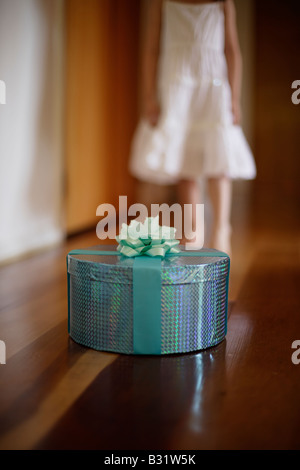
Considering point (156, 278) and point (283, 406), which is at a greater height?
point (156, 278)

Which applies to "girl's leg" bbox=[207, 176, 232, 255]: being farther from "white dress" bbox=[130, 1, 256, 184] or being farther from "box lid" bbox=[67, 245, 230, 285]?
"box lid" bbox=[67, 245, 230, 285]

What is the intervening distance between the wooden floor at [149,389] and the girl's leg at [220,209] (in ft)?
2.10

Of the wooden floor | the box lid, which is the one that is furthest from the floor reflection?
the box lid

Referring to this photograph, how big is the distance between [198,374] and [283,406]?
0.17 metres

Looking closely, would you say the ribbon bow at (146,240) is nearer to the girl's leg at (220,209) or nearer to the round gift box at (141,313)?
the round gift box at (141,313)

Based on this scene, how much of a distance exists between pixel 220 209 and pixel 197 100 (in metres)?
0.42

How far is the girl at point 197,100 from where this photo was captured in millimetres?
2006

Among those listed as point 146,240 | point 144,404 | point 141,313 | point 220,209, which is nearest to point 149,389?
point 144,404

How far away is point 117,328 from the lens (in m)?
0.99

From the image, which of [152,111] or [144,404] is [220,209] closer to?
[152,111]

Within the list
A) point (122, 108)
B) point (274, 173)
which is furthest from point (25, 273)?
point (274, 173)

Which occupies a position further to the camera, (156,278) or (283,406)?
(156,278)

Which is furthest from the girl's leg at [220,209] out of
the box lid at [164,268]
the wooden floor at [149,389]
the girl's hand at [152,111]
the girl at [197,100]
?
the box lid at [164,268]
